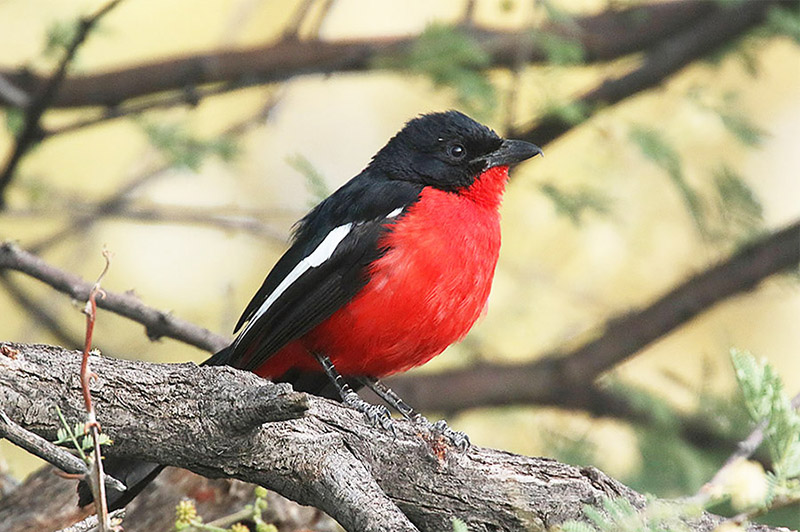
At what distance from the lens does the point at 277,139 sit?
8539mm

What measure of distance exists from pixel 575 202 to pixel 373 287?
188 centimetres

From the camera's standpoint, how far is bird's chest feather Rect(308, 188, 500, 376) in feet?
12.9

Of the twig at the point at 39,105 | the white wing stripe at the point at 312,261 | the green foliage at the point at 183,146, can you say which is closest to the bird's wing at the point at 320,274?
the white wing stripe at the point at 312,261

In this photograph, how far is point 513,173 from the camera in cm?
579

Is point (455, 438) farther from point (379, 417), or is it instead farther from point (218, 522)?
point (218, 522)

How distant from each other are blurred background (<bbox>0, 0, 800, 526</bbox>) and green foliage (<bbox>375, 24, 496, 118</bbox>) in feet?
0.04

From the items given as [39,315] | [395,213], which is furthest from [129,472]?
[39,315]

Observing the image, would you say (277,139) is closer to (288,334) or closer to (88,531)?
(288,334)

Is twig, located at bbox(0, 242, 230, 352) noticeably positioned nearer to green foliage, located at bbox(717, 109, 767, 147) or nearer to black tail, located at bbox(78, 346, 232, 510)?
black tail, located at bbox(78, 346, 232, 510)

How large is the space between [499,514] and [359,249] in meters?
1.27

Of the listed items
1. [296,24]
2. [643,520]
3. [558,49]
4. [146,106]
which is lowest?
[643,520]

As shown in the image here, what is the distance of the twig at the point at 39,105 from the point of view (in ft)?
14.1

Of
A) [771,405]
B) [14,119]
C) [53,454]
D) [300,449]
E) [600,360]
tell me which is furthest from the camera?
[600,360]

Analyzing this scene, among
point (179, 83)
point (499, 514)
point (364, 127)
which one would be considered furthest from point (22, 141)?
point (364, 127)
